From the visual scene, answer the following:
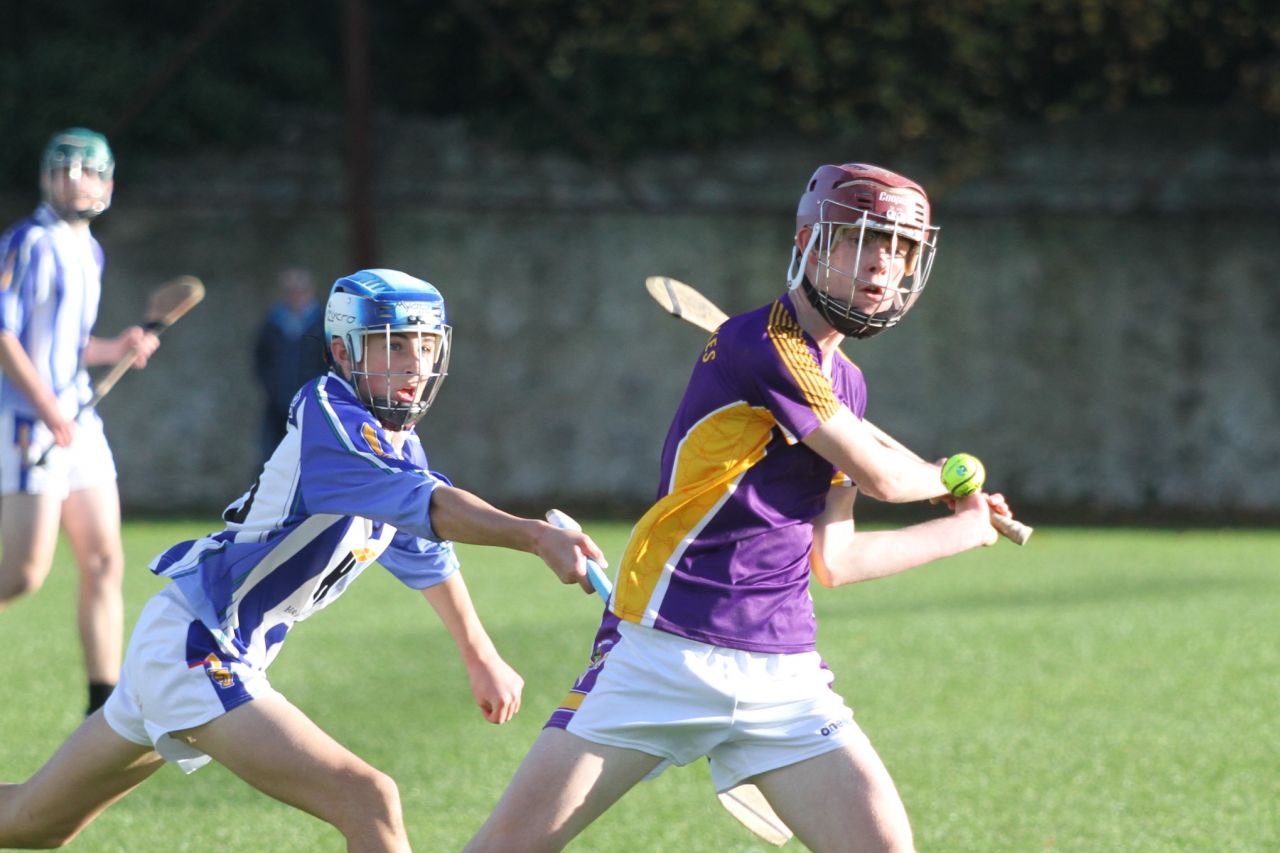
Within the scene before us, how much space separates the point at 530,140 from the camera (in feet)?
52.8

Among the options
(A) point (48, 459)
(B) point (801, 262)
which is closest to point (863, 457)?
(B) point (801, 262)

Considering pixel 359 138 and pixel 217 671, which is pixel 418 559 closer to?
pixel 217 671

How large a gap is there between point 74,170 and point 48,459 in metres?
1.07

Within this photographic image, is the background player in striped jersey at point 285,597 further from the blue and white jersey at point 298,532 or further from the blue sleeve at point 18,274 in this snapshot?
the blue sleeve at point 18,274

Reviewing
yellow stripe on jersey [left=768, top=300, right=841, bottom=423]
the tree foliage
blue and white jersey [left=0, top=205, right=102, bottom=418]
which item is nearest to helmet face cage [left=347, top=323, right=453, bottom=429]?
yellow stripe on jersey [left=768, top=300, right=841, bottom=423]

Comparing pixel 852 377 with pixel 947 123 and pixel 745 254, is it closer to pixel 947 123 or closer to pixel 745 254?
pixel 745 254

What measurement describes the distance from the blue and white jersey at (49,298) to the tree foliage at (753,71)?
9.30 metres

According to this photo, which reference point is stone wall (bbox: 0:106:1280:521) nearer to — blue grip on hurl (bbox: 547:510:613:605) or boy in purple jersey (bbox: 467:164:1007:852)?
boy in purple jersey (bbox: 467:164:1007:852)

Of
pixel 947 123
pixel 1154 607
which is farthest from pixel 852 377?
pixel 947 123

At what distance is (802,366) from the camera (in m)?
3.36

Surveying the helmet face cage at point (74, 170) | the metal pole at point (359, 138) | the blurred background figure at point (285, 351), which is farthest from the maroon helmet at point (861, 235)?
the metal pole at point (359, 138)

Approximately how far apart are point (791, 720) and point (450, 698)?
13.0 ft

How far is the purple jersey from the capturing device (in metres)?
3.34

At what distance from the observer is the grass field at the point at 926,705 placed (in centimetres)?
516
